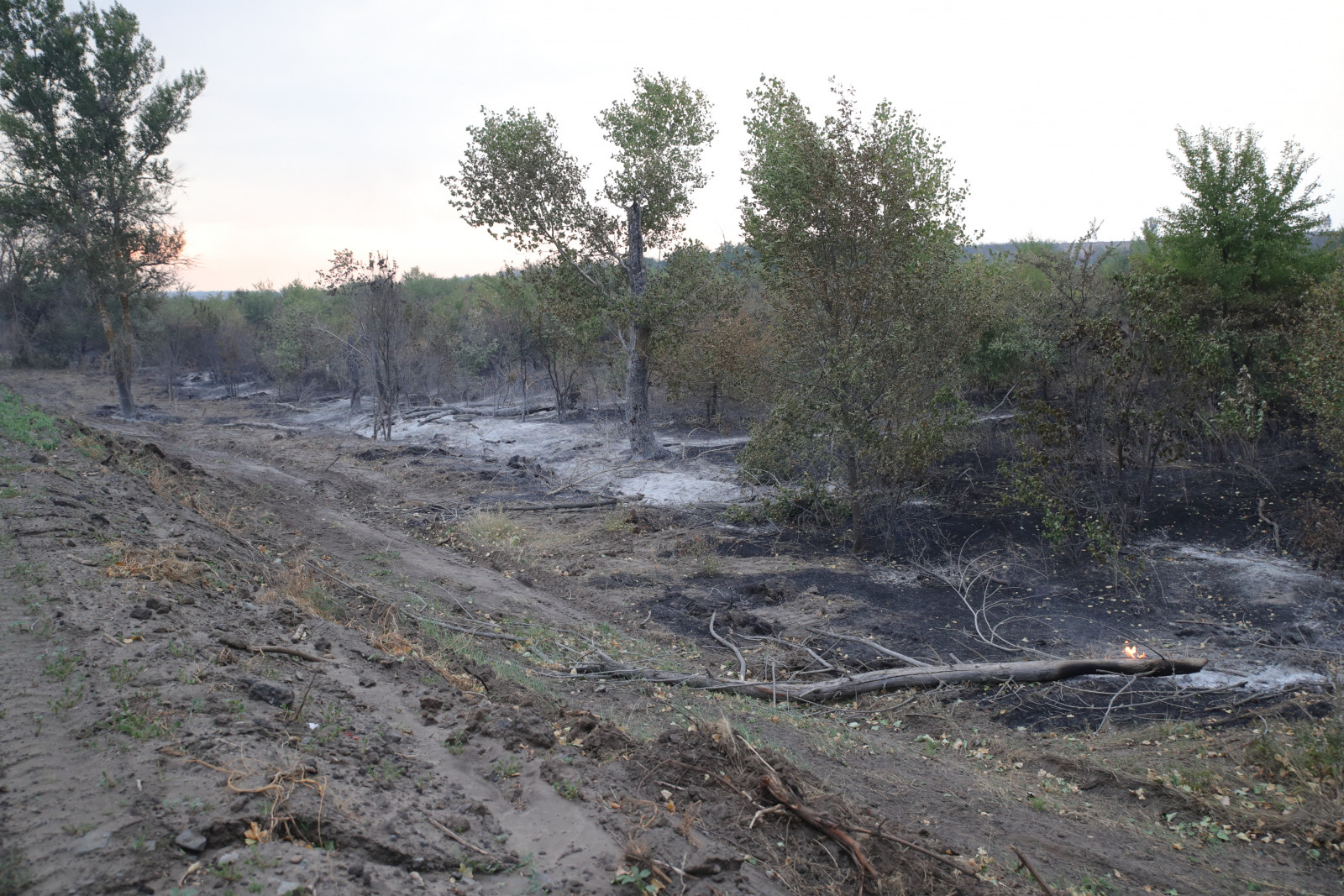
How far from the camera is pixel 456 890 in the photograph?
2816 millimetres

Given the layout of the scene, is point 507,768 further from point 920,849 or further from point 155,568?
point 155,568

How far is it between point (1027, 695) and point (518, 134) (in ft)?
49.8

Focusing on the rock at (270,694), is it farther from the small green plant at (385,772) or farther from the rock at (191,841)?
the rock at (191,841)

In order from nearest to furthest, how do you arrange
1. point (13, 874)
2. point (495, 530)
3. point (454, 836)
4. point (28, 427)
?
point (13, 874), point (454, 836), point (28, 427), point (495, 530)

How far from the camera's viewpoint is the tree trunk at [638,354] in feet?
57.1

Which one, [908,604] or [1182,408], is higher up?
[1182,408]

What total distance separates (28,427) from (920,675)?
511 inches

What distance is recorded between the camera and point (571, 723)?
14.5 ft

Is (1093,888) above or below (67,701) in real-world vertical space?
below

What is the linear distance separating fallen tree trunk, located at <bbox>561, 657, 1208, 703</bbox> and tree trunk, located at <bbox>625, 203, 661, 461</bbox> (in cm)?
1121

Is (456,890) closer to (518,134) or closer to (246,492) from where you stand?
(246,492)

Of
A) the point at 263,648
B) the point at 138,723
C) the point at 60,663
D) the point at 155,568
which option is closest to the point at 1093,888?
the point at 138,723

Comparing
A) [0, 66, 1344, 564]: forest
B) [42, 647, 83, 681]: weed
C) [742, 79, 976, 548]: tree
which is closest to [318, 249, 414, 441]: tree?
[0, 66, 1344, 564]: forest

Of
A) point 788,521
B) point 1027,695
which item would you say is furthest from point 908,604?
point 788,521
